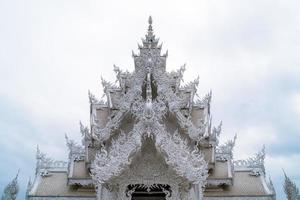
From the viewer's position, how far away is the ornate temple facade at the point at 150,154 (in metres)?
7.81

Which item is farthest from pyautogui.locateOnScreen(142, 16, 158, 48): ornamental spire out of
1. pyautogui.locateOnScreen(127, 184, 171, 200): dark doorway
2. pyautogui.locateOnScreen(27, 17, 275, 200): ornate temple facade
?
pyautogui.locateOnScreen(127, 184, 171, 200): dark doorway

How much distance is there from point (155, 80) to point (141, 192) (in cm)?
309

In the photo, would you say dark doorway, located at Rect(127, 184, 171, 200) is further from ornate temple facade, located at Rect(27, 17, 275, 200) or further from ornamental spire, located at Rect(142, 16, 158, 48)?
ornamental spire, located at Rect(142, 16, 158, 48)

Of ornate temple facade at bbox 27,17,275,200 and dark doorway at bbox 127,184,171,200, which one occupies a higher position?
ornate temple facade at bbox 27,17,275,200

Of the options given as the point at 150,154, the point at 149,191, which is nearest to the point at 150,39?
the point at 150,154

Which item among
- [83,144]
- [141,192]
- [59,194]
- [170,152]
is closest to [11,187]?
[59,194]

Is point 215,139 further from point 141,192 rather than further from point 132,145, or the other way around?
point 132,145

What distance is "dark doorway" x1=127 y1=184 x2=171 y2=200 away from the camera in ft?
27.2

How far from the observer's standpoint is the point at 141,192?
8.89 metres

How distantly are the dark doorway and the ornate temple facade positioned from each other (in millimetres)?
23

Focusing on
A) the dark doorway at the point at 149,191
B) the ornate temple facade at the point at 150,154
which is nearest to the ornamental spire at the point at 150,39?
the ornate temple facade at the point at 150,154

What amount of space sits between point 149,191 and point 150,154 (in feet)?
3.18

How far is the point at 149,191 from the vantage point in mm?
8602

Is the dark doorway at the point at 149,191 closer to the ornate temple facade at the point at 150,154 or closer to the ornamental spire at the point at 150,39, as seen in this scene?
the ornate temple facade at the point at 150,154
